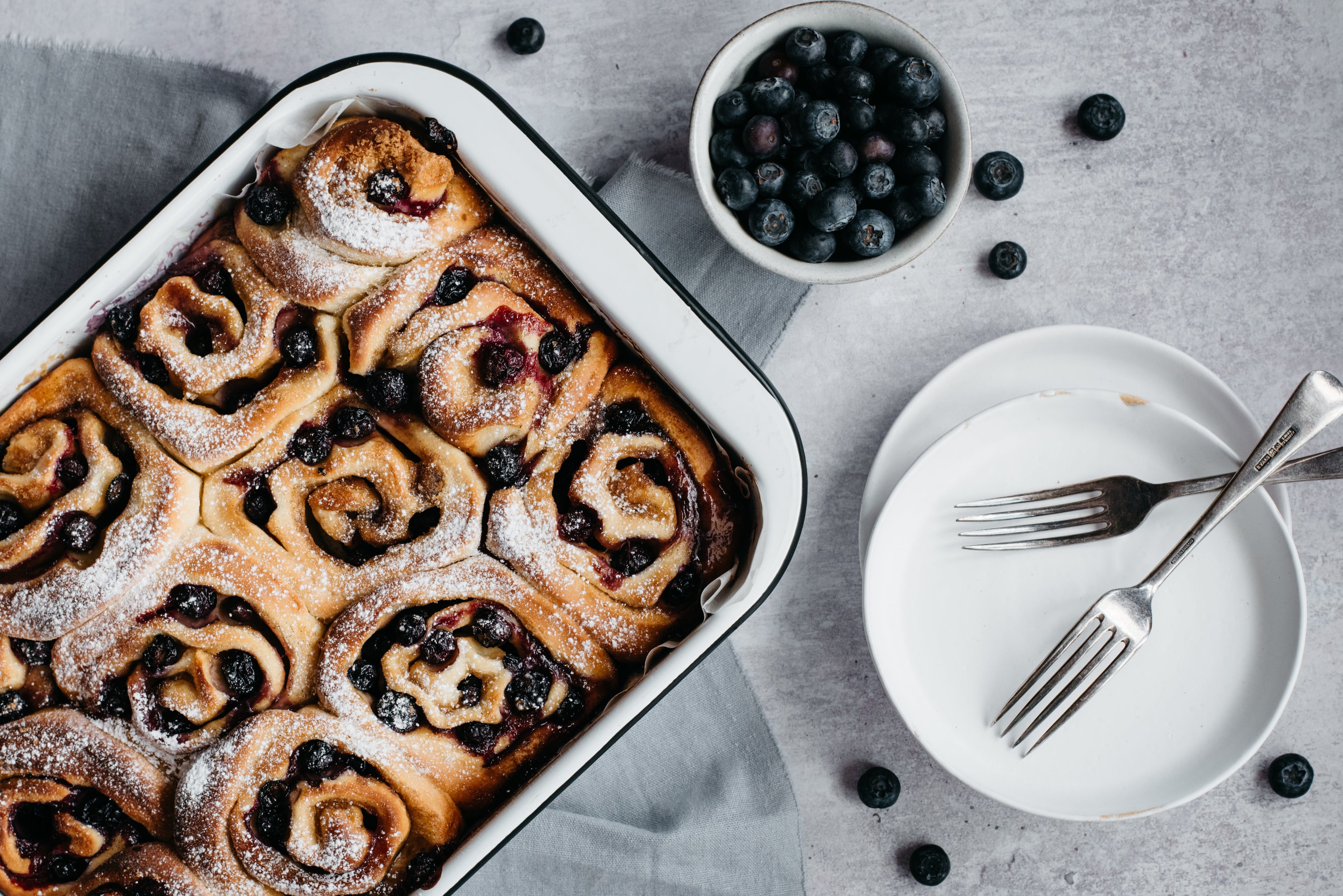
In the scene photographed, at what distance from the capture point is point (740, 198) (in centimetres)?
179

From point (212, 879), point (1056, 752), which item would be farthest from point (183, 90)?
point (1056, 752)

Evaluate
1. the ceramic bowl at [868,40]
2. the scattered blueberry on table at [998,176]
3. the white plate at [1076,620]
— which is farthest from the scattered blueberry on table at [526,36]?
the white plate at [1076,620]

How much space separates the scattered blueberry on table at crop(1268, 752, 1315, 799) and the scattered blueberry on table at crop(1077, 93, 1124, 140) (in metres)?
1.37

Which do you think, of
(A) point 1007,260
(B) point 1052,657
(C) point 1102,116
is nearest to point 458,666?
(B) point 1052,657

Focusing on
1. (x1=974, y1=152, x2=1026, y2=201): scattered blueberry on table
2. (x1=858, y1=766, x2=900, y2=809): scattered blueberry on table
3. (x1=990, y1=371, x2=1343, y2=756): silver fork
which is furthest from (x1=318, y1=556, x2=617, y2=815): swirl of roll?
(x1=974, y1=152, x2=1026, y2=201): scattered blueberry on table

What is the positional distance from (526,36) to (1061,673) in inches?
64.4

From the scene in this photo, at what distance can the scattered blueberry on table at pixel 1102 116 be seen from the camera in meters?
2.01

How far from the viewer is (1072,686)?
1829 mm

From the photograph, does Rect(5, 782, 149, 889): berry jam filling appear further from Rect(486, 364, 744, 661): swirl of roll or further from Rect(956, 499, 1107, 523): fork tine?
Rect(956, 499, 1107, 523): fork tine

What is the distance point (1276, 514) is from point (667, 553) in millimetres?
1159

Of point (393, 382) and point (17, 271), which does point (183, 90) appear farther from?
point (393, 382)

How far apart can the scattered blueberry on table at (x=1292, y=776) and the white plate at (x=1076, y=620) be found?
0.30 meters

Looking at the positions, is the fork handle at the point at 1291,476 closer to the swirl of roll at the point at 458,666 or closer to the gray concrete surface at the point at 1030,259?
the gray concrete surface at the point at 1030,259

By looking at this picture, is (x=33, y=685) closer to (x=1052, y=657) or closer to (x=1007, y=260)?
(x=1052, y=657)
